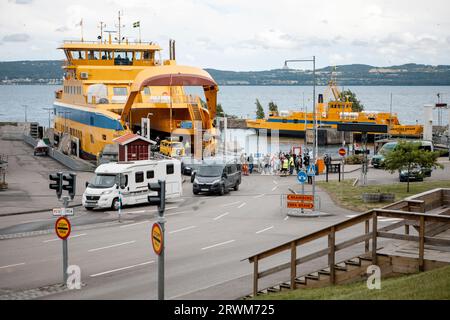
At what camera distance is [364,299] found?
11797mm

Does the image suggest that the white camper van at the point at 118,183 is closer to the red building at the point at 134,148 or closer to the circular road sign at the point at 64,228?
the red building at the point at 134,148

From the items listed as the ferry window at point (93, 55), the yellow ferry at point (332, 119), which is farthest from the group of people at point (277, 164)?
the yellow ferry at point (332, 119)

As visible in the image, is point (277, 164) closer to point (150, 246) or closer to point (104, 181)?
point (104, 181)

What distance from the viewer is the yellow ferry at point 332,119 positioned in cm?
9762

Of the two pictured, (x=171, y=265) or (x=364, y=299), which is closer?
(x=364, y=299)

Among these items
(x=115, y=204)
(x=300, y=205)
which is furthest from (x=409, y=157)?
(x=115, y=204)

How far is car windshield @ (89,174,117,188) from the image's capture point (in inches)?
1312

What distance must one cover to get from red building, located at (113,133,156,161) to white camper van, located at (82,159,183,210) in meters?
3.84

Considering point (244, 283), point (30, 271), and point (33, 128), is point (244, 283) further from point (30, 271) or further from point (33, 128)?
point (33, 128)

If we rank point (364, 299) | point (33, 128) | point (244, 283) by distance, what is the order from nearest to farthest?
point (364, 299) < point (244, 283) < point (33, 128)

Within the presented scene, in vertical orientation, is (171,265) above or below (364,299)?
below

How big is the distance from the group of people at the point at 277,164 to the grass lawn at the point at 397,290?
34.9 meters
